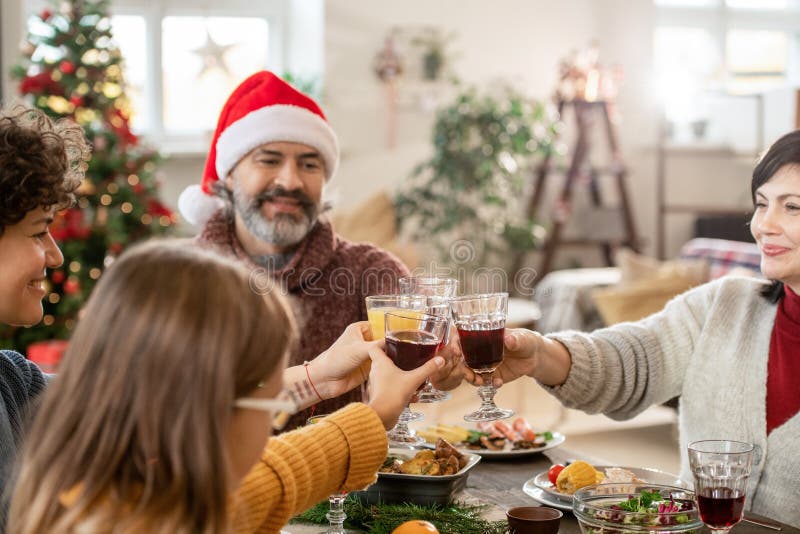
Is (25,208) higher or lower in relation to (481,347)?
higher

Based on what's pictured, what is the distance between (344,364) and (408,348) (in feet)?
0.69

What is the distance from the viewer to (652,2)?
24.0 ft

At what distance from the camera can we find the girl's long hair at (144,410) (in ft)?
3.26

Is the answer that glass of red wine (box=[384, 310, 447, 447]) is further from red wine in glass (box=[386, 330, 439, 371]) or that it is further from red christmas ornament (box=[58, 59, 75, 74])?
red christmas ornament (box=[58, 59, 75, 74])

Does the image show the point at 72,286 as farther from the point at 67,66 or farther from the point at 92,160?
the point at 67,66

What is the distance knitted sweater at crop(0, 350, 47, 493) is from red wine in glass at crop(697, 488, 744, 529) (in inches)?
40.2

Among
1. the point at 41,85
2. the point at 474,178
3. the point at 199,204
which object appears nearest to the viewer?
the point at 199,204

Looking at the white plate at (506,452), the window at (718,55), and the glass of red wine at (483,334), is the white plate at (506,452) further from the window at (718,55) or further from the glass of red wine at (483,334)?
the window at (718,55)

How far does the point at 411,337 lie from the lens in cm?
149

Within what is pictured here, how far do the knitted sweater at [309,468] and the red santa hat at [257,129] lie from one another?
4.10 feet

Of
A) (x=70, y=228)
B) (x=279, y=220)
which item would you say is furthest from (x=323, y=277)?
(x=70, y=228)

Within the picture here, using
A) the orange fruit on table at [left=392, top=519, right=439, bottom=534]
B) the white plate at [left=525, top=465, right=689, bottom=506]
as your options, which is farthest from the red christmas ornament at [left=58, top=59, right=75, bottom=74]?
the orange fruit on table at [left=392, top=519, right=439, bottom=534]

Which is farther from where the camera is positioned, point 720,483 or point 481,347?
point 481,347

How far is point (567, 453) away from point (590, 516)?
2.14ft
